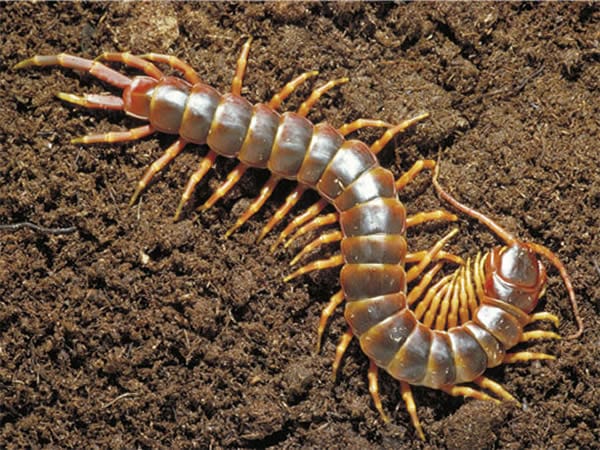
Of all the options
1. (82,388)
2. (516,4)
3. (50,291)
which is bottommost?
(82,388)

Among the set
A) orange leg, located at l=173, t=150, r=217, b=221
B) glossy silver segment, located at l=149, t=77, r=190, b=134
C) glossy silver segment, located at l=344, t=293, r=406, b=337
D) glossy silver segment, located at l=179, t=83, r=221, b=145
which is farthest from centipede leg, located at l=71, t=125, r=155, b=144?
glossy silver segment, located at l=344, t=293, r=406, b=337

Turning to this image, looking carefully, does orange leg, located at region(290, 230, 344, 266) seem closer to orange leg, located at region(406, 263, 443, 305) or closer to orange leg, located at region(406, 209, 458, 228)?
orange leg, located at region(406, 209, 458, 228)

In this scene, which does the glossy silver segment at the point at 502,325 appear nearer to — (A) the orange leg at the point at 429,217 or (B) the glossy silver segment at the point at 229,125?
(A) the orange leg at the point at 429,217

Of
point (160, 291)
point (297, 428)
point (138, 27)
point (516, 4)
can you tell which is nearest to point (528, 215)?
point (516, 4)

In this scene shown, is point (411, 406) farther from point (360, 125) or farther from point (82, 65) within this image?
point (82, 65)

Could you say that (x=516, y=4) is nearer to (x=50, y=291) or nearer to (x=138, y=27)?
(x=138, y=27)

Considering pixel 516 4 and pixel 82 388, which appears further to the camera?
pixel 516 4

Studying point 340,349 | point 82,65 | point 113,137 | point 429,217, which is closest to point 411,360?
point 340,349
